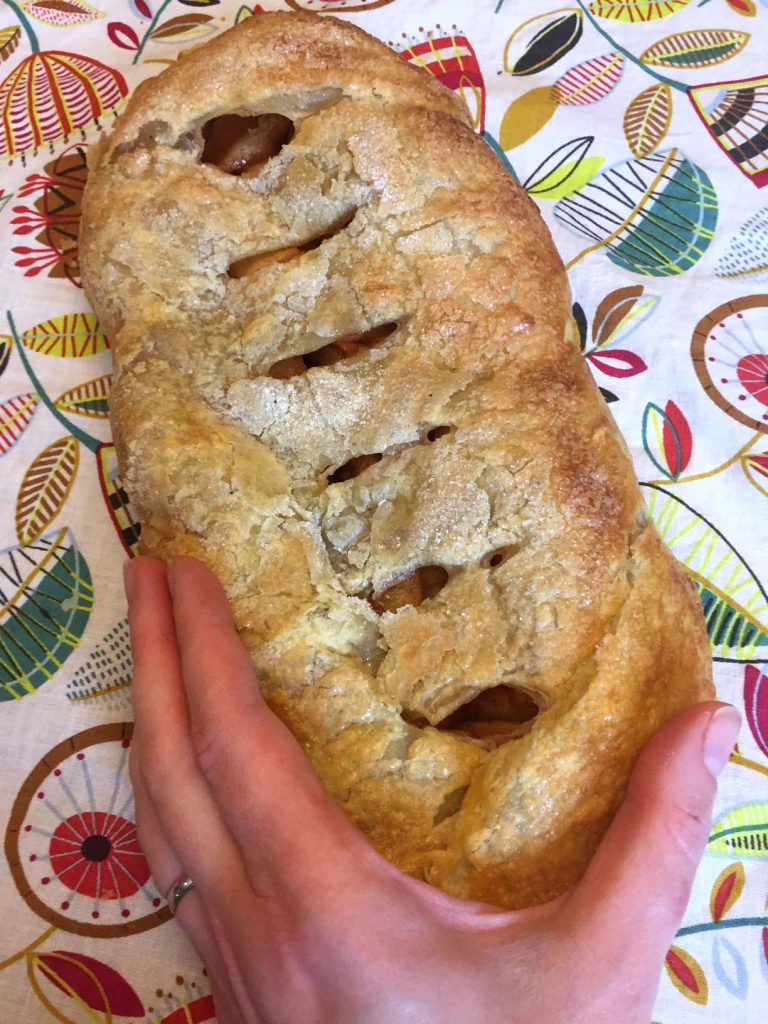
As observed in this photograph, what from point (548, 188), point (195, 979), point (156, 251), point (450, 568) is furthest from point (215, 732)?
point (548, 188)

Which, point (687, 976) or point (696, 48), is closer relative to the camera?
point (687, 976)

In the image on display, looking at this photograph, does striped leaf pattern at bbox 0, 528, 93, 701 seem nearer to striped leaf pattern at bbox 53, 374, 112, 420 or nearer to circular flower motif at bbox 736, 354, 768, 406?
striped leaf pattern at bbox 53, 374, 112, 420

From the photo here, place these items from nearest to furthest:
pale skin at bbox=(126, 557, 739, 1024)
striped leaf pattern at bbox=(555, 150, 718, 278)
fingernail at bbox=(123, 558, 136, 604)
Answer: pale skin at bbox=(126, 557, 739, 1024) → fingernail at bbox=(123, 558, 136, 604) → striped leaf pattern at bbox=(555, 150, 718, 278)

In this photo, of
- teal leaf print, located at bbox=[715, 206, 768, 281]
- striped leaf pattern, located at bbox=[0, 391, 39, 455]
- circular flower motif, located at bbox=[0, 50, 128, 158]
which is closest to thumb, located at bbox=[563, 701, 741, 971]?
teal leaf print, located at bbox=[715, 206, 768, 281]

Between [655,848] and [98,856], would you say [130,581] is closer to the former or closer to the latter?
[98,856]

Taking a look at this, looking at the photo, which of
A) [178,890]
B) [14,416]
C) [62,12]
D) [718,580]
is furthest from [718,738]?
[62,12]

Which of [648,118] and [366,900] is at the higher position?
[648,118]

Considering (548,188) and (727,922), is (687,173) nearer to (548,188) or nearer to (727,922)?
(548,188)

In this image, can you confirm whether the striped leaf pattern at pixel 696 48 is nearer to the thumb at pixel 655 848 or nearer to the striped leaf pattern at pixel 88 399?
the striped leaf pattern at pixel 88 399
